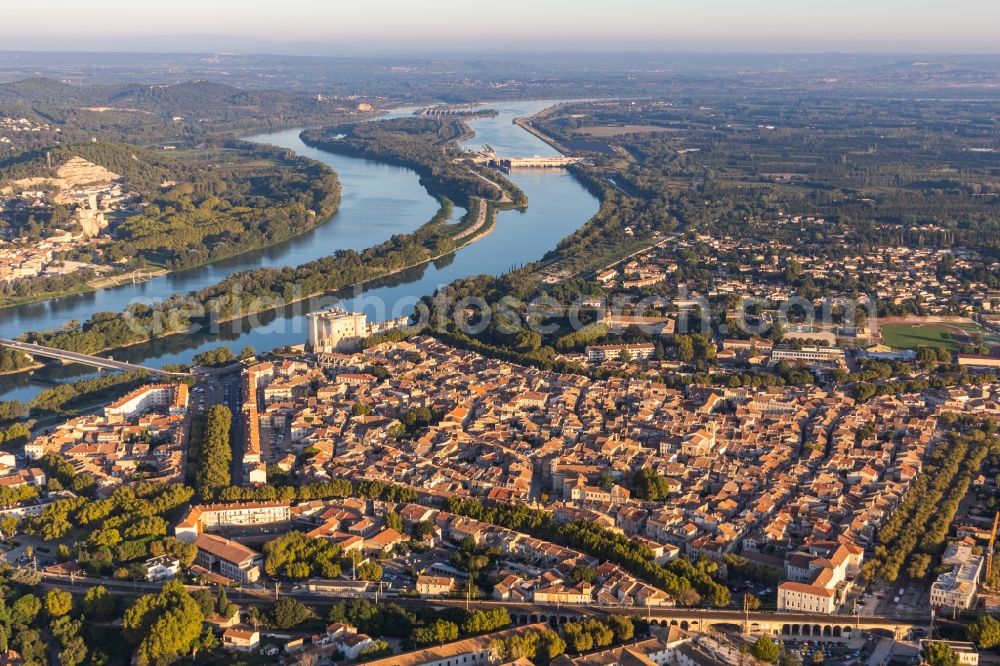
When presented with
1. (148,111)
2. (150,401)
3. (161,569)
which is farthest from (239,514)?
(148,111)

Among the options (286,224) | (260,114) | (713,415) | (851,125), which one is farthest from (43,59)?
(713,415)

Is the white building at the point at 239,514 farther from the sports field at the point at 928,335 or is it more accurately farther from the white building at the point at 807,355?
the sports field at the point at 928,335

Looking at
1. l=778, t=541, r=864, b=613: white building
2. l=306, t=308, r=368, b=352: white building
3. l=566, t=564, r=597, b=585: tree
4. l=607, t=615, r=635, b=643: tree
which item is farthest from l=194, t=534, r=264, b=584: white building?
l=306, t=308, r=368, b=352: white building

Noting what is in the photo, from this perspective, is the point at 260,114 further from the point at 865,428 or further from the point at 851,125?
the point at 865,428

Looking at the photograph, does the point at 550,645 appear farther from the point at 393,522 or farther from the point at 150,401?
the point at 150,401

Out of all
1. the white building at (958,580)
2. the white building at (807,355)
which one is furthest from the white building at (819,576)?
the white building at (807,355)
